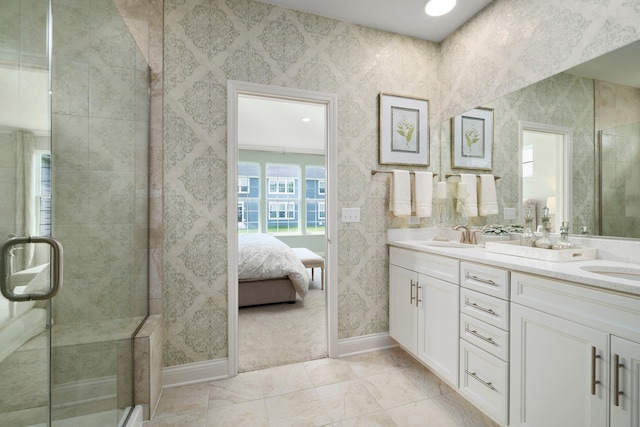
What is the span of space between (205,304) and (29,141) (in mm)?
1348

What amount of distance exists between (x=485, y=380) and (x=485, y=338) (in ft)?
0.71

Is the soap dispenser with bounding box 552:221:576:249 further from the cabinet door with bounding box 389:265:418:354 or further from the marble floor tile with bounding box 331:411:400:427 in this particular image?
the marble floor tile with bounding box 331:411:400:427

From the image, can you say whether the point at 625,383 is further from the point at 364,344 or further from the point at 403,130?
the point at 403,130

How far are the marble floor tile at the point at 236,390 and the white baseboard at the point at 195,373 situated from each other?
56 millimetres

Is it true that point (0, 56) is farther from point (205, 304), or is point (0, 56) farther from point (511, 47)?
point (511, 47)

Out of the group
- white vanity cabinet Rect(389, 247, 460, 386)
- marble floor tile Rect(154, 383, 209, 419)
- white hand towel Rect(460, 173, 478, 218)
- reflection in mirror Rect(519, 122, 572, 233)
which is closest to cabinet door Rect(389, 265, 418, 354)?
white vanity cabinet Rect(389, 247, 460, 386)

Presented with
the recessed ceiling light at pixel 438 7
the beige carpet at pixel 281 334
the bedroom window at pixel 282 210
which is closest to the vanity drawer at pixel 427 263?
the beige carpet at pixel 281 334

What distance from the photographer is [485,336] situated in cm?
143

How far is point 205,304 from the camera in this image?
1.91 m

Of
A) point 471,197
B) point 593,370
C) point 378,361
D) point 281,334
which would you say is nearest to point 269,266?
point 281,334

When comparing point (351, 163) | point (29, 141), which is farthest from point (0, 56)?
point (351, 163)

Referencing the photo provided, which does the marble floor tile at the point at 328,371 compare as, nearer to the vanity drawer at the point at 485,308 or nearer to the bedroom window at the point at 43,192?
the vanity drawer at the point at 485,308

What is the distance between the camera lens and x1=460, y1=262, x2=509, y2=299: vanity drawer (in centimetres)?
134

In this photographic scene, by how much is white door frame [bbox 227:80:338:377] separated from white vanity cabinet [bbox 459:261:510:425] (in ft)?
3.08
